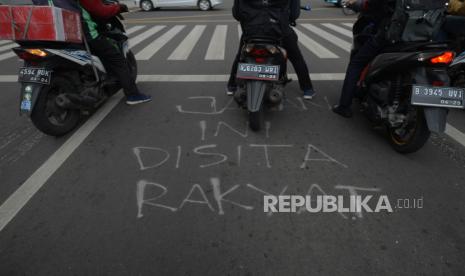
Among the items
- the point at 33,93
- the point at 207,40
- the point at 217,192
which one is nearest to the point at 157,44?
the point at 207,40

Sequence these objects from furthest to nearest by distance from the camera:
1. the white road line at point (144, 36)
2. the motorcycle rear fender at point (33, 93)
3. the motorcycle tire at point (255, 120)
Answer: the white road line at point (144, 36) → the motorcycle tire at point (255, 120) → the motorcycle rear fender at point (33, 93)

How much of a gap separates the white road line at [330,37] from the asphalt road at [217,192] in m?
3.73

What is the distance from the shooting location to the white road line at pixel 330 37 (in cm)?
761

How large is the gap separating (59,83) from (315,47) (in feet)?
19.4

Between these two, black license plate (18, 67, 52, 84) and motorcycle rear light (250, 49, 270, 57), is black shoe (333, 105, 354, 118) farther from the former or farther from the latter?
black license plate (18, 67, 52, 84)

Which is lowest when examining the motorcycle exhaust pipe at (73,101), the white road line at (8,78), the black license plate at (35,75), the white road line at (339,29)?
the white road line at (8,78)

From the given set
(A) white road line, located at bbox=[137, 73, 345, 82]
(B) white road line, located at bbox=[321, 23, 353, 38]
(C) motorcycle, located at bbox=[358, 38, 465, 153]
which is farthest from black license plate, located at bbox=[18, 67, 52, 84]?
(B) white road line, located at bbox=[321, 23, 353, 38]

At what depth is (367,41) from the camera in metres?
3.49

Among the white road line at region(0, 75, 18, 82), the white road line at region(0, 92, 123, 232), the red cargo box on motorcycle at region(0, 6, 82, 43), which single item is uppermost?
the red cargo box on motorcycle at region(0, 6, 82, 43)

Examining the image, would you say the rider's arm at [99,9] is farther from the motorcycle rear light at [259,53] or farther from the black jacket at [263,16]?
the motorcycle rear light at [259,53]

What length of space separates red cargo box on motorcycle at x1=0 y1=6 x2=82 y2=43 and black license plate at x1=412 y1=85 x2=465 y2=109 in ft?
11.4

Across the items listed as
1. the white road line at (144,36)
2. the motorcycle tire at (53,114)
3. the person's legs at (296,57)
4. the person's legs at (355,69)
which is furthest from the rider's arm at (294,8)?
the white road line at (144,36)

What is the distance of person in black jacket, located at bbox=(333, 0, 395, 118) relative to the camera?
3230 millimetres

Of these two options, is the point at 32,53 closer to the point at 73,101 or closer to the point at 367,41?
the point at 73,101
